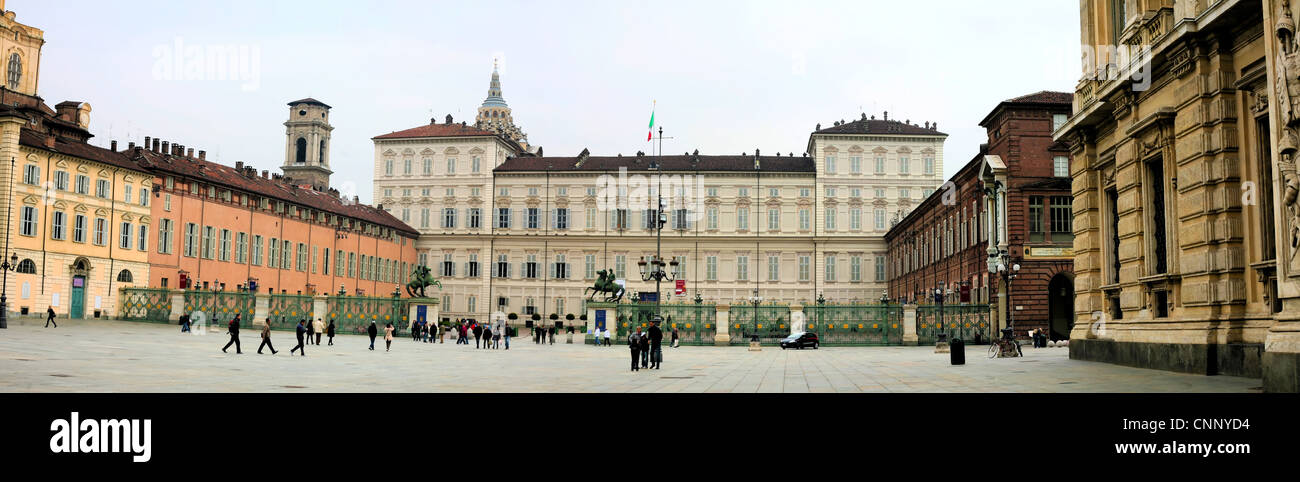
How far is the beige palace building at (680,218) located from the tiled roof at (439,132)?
267 millimetres

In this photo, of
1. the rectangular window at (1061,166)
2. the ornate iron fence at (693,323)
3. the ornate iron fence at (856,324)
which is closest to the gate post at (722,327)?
the ornate iron fence at (693,323)

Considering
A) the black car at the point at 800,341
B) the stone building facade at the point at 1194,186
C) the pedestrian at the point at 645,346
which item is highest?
the stone building facade at the point at 1194,186

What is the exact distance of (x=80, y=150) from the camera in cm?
5447

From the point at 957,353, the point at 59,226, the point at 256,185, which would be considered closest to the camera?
the point at 957,353

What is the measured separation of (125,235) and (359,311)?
54.5ft

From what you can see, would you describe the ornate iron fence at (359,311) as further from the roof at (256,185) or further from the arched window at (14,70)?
the arched window at (14,70)

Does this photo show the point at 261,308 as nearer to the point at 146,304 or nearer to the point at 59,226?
the point at 146,304

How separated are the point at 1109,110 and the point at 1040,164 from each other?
25304mm

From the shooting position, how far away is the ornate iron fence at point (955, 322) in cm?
4541

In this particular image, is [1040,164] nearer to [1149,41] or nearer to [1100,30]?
[1100,30]

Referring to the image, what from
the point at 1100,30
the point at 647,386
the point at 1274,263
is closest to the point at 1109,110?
the point at 1100,30

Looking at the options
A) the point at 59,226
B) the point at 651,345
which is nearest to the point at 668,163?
the point at 59,226

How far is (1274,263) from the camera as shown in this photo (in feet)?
51.9

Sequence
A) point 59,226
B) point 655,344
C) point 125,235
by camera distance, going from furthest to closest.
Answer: point 125,235 < point 59,226 < point 655,344
